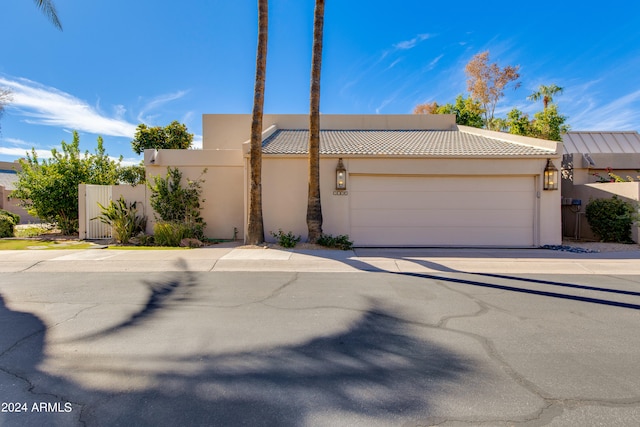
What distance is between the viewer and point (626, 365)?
11.4ft

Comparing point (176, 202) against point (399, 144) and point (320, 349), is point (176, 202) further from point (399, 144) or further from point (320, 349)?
point (320, 349)

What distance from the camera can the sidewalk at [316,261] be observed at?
8055 mm

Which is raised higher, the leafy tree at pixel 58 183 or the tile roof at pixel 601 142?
the tile roof at pixel 601 142

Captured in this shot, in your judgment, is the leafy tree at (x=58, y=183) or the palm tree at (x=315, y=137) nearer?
the palm tree at (x=315, y=137)

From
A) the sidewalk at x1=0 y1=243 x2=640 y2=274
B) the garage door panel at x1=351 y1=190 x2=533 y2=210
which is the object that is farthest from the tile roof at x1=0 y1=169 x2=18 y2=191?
the garage door panel at x1=351 y1=190 x2=533 y2=210

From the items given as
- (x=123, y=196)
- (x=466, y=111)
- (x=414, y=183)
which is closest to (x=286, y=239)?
(x=414, y=183)

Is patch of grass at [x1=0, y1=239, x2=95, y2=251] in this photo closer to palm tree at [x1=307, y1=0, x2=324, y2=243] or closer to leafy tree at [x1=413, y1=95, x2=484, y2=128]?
palm tree at [x1=307, y1=0, x2=324, y2=243]

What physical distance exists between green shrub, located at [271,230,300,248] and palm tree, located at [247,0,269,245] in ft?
2.22

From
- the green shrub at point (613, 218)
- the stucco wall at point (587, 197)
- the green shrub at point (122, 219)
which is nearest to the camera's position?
the green shrub at point (613, 218)

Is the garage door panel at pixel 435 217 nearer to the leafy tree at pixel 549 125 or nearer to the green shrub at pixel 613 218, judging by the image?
the green shrub at pixel 613 218

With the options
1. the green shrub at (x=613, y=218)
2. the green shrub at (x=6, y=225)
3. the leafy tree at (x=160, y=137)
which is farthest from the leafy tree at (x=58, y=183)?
the green shrub at (x=613, y=218)

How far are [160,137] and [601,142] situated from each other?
32.1m

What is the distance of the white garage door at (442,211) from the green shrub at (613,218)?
2.38m

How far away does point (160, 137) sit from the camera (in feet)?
93.2
